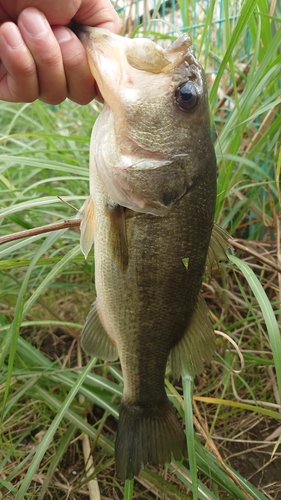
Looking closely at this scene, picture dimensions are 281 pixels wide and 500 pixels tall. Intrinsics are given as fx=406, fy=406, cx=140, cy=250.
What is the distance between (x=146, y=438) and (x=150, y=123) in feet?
3.07

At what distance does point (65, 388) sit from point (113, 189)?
992 millimetres

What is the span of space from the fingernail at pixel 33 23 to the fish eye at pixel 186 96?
0.36m

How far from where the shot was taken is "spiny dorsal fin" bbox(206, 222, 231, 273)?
1176mm

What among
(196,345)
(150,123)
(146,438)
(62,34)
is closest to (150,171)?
(150,123)

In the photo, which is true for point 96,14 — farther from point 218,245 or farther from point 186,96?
point 218,245

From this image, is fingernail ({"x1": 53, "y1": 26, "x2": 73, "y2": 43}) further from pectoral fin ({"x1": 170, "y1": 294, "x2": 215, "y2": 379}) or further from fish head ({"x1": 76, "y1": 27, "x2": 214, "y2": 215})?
pectoral fin ({"x1": 170, "y1": 294, "x2": 215, "y2": 379})

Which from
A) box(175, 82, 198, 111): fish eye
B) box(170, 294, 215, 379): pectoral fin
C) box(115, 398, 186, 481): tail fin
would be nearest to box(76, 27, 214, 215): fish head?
box(175, 82, 198, 111): fish eye

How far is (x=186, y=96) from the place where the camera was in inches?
41.9

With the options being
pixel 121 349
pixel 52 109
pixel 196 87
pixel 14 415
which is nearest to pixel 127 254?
pixel 121 349

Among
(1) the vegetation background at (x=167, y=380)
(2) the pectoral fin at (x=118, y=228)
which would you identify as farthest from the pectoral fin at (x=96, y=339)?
(2) the pectoral fin at (x=118, y=228)

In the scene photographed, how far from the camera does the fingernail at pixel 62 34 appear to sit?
3.46 feet

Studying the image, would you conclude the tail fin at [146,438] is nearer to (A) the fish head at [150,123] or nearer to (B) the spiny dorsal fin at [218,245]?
(B) the spiny dorsal fin at [218,245]

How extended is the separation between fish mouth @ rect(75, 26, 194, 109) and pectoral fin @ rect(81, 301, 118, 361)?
63cm

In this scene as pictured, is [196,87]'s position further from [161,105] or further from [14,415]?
[14,415]
